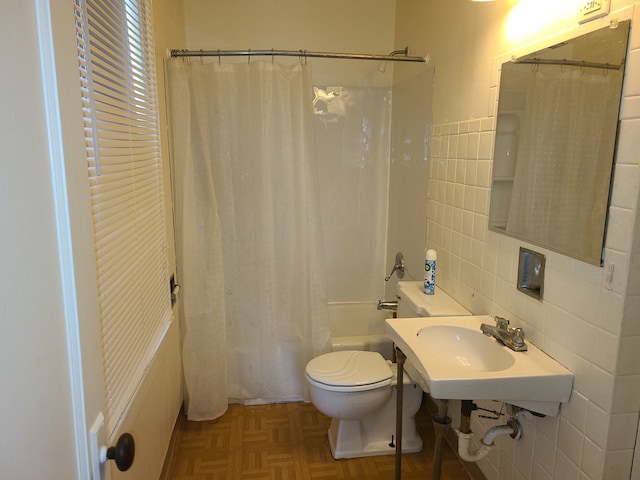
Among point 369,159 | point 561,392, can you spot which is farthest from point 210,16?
point 561,392

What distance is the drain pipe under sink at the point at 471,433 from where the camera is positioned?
1560mm

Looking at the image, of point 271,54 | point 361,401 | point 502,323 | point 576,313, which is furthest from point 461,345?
point 271,54

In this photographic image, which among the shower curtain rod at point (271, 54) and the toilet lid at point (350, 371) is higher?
the shower curtain rod at point (271, 54)

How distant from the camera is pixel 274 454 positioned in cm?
226

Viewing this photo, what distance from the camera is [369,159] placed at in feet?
10.4

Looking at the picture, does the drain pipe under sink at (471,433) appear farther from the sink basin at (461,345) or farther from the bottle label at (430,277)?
the bottle label at (430,277)

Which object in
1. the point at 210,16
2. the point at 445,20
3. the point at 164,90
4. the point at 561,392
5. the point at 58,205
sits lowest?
the point at 561,392

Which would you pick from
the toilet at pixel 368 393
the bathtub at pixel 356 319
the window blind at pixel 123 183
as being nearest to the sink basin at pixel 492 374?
the toilet at pixel 368 393

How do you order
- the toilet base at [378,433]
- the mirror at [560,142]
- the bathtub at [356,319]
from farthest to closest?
the bathtub at [356,319], the toilet base at [378,433], the mirror at [560,142]

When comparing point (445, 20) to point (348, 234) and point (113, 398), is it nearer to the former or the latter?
point (348, 234)

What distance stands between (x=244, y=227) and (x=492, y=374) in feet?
5.08

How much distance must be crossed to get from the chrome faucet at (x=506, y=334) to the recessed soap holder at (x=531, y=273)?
0.13 m

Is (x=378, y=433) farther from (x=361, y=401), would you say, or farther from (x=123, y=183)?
(x=123, y=183)

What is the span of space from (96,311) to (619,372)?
134cm
